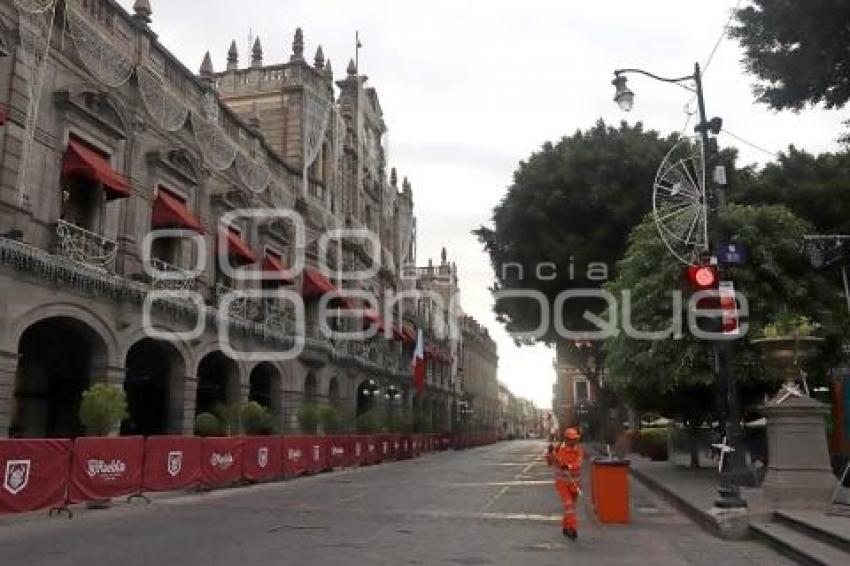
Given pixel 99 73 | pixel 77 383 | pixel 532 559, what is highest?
pixel 99 73

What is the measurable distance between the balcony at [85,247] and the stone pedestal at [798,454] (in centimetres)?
1661

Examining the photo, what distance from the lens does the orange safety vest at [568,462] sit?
12508 mm

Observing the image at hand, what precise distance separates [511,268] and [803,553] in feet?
88.6

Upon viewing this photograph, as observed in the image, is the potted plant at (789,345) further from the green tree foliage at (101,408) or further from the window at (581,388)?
the window at (581,388)

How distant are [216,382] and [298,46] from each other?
18.2 meters

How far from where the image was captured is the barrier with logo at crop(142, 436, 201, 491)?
57.0ft

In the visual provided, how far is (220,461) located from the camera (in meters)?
20.6

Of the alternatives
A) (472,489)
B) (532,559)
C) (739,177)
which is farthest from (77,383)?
(739,177)

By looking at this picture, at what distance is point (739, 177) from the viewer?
112 feet

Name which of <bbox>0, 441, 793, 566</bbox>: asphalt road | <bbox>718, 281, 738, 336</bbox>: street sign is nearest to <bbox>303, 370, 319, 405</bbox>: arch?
<bbox>0, 441, 793, 566</bbox>: asphalt road

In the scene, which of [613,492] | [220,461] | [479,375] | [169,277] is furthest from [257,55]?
[479,375]

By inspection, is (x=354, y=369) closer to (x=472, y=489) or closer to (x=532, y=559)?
(x=472, y=489)

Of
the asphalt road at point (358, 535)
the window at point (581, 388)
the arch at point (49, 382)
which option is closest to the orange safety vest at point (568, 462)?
the asphalt road at point (358, 535)

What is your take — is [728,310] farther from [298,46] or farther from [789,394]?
[298,46]
